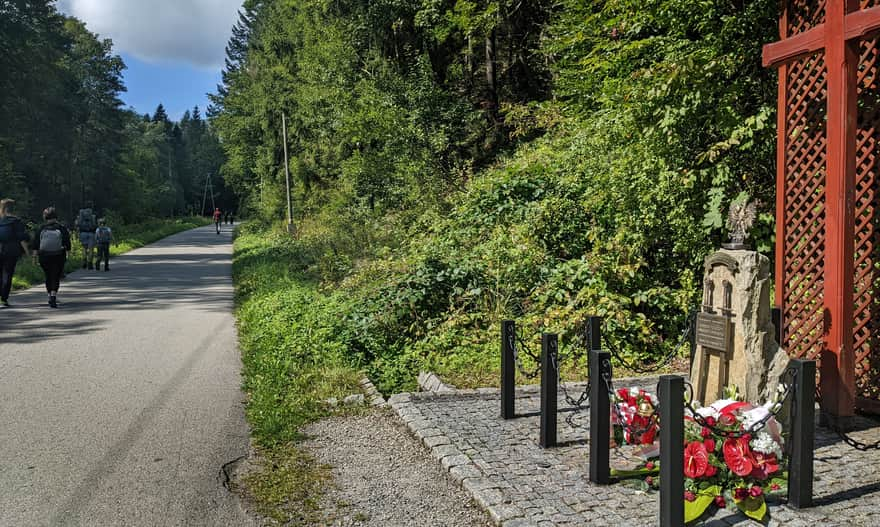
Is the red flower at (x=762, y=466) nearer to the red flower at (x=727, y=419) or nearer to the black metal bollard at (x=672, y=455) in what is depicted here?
the red flower at (x=727, y=419)

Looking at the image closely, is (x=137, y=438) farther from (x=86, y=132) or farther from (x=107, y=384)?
(x=86, y=132)

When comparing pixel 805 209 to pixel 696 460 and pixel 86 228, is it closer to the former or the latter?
pixel 696 460

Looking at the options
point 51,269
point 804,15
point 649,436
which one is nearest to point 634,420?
point 649,436

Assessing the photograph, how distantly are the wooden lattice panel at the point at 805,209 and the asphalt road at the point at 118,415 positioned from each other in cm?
500

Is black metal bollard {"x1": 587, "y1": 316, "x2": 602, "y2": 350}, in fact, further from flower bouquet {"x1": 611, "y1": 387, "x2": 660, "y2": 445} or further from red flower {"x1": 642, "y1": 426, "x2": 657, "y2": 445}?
red flower {"x1": 642, "y1": 426, "x2": 657, "y2": 445}

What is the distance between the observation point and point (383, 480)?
5.00 m

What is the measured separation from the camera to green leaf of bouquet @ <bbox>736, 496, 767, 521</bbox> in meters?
4.16

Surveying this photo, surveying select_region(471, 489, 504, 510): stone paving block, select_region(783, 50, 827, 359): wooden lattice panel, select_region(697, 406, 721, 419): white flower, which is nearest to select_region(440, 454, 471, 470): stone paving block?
select_region(471, 489, 504, 510): stone paving block

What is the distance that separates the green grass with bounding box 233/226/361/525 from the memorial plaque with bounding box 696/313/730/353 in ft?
10.4

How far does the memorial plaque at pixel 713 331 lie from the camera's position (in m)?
5.52

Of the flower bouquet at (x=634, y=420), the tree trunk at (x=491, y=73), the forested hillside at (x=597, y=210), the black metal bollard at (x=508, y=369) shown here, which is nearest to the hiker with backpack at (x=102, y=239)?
the forested hillside at (x=597, y=210)

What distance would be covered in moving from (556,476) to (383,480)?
121 cm

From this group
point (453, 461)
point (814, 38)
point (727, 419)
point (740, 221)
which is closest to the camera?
point (727, 419)

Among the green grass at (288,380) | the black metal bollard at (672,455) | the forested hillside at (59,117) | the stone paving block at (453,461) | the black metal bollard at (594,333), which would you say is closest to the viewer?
the black metal bollard at (672,455)
